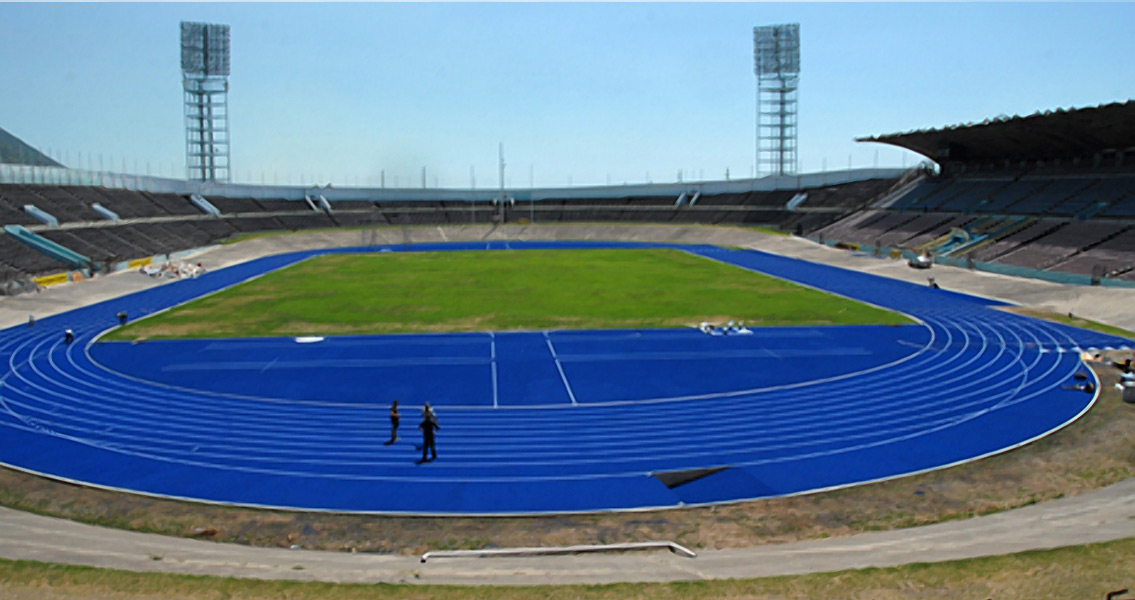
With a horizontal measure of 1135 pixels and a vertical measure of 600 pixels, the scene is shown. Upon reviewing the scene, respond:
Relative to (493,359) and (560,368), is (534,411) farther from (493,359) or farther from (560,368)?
(493,359)

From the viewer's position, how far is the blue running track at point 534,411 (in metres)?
14.8

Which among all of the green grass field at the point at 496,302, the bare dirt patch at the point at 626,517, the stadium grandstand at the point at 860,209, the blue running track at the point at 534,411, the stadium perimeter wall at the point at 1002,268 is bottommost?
the bare dirt patch at the point at 626,517

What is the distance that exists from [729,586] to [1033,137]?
59155 millimetres

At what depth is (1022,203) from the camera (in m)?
56.5

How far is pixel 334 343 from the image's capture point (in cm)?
2852

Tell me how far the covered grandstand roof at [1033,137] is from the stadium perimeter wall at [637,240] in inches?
446

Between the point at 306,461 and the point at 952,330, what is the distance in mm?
24674

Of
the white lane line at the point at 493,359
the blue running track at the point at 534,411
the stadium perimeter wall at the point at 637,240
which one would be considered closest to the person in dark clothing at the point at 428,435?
the blue running track at the point at 534,411

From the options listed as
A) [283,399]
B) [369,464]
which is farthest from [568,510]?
[283,399]

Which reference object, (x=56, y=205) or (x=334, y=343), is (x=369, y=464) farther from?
(x=56, y=205)

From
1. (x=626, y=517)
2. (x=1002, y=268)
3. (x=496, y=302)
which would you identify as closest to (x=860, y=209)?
(x=1002, y=268)

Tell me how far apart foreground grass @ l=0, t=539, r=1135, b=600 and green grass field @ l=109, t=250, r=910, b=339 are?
2122cm

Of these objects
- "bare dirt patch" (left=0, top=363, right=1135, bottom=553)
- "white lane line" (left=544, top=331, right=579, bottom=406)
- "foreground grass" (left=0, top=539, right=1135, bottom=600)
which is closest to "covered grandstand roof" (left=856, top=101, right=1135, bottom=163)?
"white lane line" (left=544, top=331, right=579, bottom=406)

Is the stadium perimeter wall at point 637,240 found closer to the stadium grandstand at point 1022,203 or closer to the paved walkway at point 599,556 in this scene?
the stadium grandstand at point 1022,203
